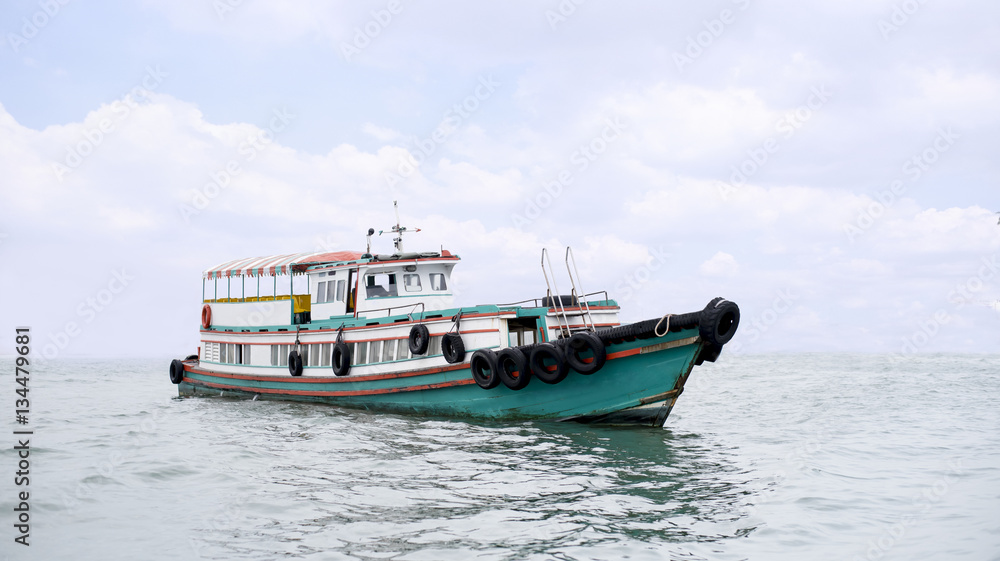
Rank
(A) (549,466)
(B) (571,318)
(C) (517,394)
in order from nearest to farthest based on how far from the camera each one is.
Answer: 1. (A) (549,466)
2. (C) (517,394)
3. (B) (571,318)

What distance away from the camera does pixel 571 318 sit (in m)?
17.0

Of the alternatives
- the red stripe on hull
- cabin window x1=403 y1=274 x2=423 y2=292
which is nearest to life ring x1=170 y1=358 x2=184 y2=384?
A: the red stripe on hull

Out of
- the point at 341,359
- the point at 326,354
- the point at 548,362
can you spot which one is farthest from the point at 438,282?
the point at 548,362

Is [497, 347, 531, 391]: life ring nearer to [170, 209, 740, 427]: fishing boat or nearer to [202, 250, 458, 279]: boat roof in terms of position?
[170, 209, 740, 427]: fishing boat

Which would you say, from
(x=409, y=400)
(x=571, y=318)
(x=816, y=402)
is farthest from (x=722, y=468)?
(x=816, y=402)

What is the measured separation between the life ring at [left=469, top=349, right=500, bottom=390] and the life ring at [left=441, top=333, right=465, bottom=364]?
0.34 m

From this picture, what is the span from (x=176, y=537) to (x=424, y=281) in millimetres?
11741

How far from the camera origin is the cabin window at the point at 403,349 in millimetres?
17188

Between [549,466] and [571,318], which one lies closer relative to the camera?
[549,466]

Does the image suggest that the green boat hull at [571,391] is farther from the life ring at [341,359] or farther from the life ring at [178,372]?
the life ring at [178,372]

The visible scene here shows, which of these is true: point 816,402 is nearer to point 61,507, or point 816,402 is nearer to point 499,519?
point 499,519

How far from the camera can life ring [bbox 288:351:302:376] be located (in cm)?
1970

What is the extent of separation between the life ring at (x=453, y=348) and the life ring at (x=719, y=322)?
17.0ft

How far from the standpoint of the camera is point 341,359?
18234 mm
